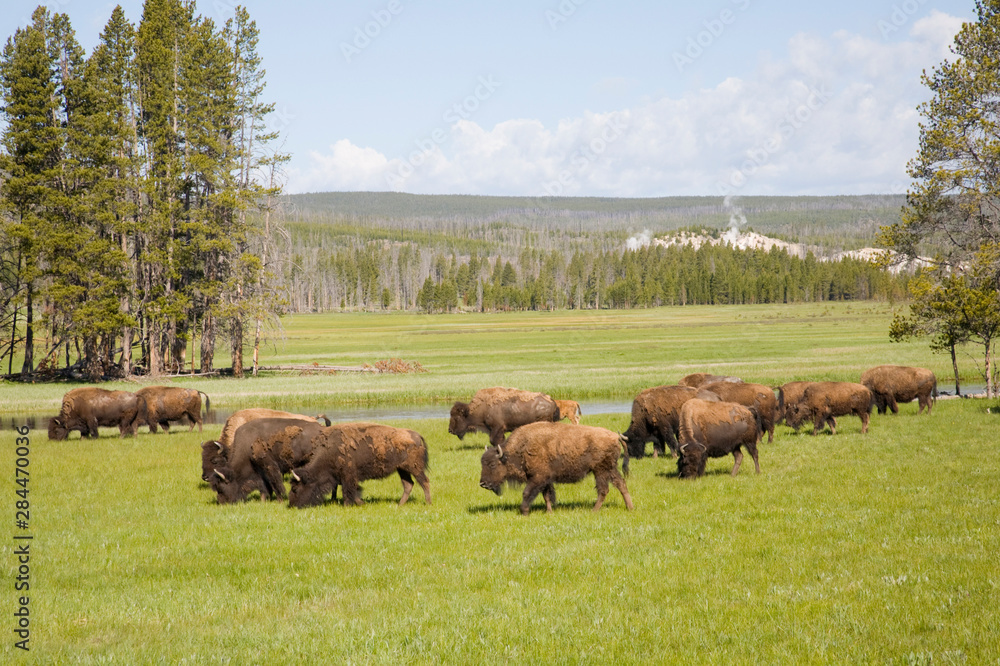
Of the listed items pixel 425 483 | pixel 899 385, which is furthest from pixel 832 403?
pixel 425 483

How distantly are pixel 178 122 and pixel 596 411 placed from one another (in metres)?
35.8

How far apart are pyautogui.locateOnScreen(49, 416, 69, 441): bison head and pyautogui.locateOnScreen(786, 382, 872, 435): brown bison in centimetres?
2355

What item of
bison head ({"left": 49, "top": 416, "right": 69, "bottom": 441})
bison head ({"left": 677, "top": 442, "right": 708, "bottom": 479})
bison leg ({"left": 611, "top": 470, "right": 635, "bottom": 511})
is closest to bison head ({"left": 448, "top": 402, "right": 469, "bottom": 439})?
bison head ({"left": 677, "top": 442, "right": 708, "bottom": 479})

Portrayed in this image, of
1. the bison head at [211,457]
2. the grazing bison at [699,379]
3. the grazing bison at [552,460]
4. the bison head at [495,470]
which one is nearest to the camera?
the grazing bison at [552,460]

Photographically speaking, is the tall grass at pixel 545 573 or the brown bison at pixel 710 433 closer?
the tall grass at pixel 545 573

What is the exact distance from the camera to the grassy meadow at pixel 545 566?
7.46m

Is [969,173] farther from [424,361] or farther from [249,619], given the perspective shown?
[424,361]

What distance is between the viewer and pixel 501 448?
13844mm

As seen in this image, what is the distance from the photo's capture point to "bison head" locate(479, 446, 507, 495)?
45.1 ft

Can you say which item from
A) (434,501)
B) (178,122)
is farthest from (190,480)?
(178,122)

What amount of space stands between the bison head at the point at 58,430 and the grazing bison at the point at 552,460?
18595 millimetres

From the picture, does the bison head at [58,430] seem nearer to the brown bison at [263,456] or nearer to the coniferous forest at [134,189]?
the brown bison at [263,456]

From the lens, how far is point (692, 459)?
16219mm

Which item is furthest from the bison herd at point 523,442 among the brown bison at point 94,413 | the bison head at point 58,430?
the bison head at point 58,430
